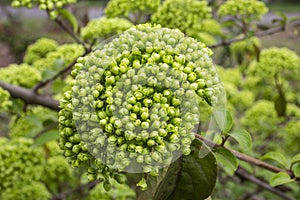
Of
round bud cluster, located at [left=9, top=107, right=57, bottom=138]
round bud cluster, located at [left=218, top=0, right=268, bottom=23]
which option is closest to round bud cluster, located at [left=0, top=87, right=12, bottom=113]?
round bud cluster, located at [left=9, top=107, right=57, bottom=138]

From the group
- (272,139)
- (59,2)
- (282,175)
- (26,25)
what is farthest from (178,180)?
(26,25)

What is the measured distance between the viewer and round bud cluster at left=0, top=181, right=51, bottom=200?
1609 millimetres

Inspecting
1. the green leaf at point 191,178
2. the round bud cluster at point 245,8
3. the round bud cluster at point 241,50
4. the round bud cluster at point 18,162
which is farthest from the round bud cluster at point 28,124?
the round bud cluster at point 241,50

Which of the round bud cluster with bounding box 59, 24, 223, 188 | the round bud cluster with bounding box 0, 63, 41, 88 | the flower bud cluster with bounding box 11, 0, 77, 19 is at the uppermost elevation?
the round bud cluster with bounding box 59, 24, 223, 188

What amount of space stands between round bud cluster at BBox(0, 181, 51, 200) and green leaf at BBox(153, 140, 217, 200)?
867 mm

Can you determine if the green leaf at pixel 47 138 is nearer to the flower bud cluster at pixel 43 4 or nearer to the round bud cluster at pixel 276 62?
the flower bud cluster at pixel 43 4

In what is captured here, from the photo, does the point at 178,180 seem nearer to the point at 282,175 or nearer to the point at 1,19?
the point at 282,175

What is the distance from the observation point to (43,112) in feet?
6.14

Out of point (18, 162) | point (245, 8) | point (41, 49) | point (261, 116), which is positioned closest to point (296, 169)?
point (18, 162)

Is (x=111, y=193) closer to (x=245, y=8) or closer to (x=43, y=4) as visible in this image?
(x=43, y=4)

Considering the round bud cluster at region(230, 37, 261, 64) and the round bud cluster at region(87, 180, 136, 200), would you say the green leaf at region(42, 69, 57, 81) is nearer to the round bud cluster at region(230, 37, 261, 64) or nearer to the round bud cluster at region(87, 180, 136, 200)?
the round bud cluster at region(87, 180, 136, 200)

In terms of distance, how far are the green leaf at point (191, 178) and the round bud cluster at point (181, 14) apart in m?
0.87

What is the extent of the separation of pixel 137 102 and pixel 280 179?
499 millimetres

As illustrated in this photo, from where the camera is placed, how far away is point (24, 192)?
65.9 inches
